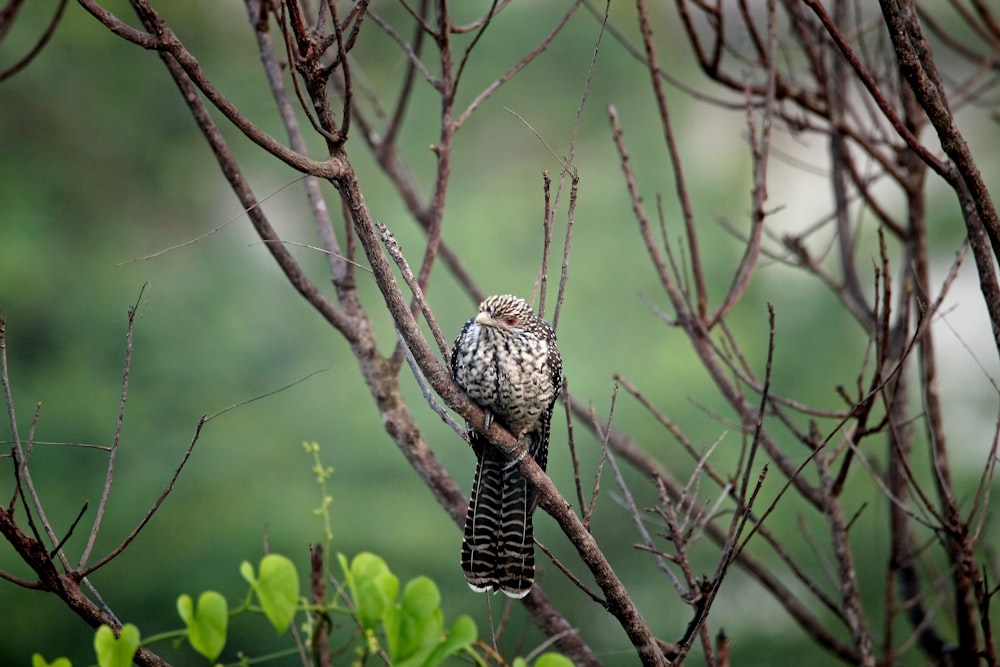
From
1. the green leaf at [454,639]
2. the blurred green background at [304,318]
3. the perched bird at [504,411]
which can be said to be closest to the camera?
the green leaf at [454,639]

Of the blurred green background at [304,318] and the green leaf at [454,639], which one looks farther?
the blurred green background at [304,318]

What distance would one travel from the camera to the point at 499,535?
231 centimetres

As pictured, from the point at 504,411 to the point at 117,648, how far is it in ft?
4.43

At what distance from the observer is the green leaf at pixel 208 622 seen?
1.02m

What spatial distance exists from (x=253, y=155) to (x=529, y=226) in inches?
63.9

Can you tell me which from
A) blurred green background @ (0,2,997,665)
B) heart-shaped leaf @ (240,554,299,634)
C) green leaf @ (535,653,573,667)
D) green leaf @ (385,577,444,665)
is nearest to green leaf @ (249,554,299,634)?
heart-shaped leaf @ (240,554,299,634)

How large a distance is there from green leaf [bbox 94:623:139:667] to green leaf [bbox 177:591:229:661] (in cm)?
6

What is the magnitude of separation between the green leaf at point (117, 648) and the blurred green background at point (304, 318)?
3.01 m

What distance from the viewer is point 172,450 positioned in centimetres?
424

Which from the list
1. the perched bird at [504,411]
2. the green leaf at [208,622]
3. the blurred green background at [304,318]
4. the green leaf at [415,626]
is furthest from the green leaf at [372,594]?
Result: the blurred green background at [304,318]

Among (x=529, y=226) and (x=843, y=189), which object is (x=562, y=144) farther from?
(x=843, y=189)

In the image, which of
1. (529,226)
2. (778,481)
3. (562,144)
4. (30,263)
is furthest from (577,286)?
(30,263)

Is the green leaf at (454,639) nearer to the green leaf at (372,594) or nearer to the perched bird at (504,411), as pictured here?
the green leaf at (372,594)

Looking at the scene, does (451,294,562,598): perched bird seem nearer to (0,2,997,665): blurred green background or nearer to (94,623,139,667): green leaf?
(94,623,139,667): green leaf
